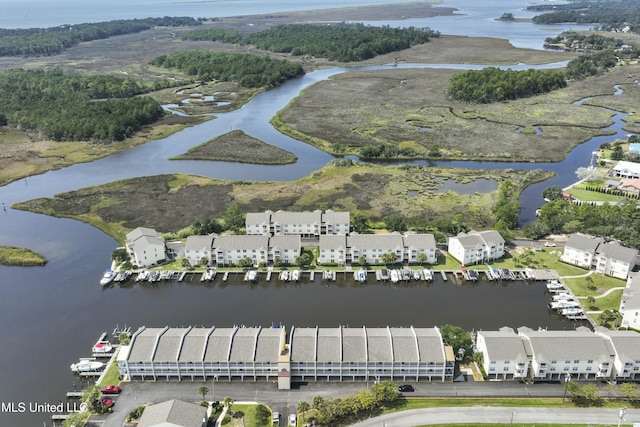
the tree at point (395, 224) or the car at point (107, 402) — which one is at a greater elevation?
the tree at point (395, 224)


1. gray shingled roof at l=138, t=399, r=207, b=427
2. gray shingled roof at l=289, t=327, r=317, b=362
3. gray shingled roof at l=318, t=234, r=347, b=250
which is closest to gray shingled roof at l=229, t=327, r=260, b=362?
gray shingled roof at l=289, t=327, r=317, b=362

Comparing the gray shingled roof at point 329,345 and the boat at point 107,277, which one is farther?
the boat at point 107,277

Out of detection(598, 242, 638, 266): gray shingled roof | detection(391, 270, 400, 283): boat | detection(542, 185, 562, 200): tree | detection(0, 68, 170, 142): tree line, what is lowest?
detection(391, 270, 400, 283): boat

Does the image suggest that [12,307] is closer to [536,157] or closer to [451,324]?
[451,324]

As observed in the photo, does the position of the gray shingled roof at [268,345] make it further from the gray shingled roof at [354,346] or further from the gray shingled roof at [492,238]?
the gray shingled roof at [492,238]

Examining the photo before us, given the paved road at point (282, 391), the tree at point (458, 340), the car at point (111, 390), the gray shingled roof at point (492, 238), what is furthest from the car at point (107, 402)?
the gray shingled roof at point (492, 238)

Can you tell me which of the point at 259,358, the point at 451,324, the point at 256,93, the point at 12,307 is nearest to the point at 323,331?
the point at 259,358

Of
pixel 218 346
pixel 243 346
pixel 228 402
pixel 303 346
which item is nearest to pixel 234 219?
pixel 218 346

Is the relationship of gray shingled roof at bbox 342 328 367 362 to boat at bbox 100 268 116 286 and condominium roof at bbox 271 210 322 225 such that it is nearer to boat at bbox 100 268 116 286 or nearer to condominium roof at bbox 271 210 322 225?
condominium roof at bbox 271 210 322 225
